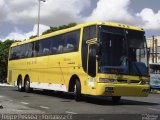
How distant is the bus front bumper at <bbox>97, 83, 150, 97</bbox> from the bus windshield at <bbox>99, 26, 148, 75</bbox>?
22.6 inches

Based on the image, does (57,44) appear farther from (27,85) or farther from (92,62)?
(27,85)

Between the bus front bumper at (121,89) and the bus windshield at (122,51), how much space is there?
0.57 meters

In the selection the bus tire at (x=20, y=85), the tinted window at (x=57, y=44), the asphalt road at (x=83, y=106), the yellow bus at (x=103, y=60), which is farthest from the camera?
the bus tire at (x=20, y=85)

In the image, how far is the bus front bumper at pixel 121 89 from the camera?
748 inches

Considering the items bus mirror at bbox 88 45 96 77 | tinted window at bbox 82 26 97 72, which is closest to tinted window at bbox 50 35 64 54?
tinted window at bbox 82 26 97 72

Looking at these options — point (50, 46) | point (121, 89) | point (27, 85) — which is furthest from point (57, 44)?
point (27, 85)

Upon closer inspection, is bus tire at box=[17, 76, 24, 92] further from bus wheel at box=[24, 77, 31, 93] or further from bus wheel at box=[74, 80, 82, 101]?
bus wheel at box=[74, 80, 82, 101]

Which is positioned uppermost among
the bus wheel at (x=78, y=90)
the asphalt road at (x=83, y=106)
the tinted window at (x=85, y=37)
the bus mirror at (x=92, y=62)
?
the tinted window at (x=85, y=37)

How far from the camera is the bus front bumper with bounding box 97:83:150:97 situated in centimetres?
1900

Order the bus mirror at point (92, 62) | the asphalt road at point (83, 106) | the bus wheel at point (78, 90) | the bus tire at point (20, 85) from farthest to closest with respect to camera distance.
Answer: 1. the bus tire at point (20, 85)
2. the bus wheel at point (78, 90)
3. the bus mirror at point (92, 62)
4. the asphalt road at point (83, 106)

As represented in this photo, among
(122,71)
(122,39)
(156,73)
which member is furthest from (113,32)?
(156,73)

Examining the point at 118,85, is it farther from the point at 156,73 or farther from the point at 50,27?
the point at 50,27

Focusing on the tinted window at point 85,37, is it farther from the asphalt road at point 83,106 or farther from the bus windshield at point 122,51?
the asphalt road at point 83,106

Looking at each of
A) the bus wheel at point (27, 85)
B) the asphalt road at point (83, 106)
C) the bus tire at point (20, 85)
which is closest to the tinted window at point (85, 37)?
the asphalt road at point (83, 106)
